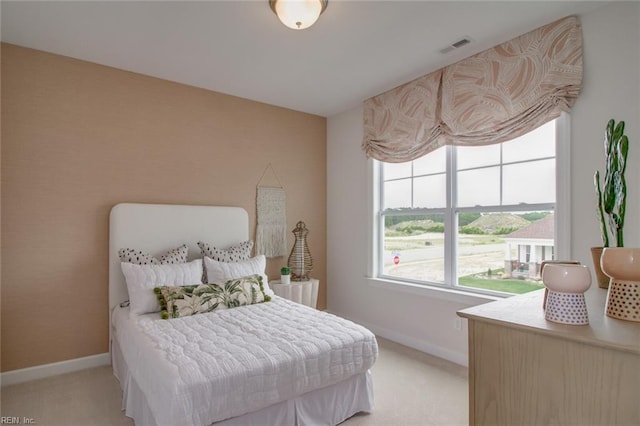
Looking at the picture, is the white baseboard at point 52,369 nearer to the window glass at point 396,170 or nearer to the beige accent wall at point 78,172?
the beige accent wall at point 78,172

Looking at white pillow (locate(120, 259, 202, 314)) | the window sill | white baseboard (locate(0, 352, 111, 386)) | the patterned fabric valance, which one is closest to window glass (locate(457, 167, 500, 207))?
the patterned fabric valance

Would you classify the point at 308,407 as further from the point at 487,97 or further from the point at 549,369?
the point at 487,97

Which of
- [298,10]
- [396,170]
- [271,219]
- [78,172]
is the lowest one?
[271,219]

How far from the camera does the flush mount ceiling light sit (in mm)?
2039

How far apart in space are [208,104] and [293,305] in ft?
7.45

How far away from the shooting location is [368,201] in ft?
13.1

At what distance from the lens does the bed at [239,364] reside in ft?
5.46

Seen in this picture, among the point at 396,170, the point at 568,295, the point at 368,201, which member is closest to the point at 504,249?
the point at 396,170

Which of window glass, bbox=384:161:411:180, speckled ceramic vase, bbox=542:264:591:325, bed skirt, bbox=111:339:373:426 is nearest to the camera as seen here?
speckled ceramic vase, bbox=542:264:591:325

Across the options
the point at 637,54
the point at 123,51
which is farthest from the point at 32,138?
the point at 637,54

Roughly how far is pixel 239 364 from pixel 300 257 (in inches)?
92.5

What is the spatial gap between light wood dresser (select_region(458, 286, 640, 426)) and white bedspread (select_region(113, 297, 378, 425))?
3.64 feet

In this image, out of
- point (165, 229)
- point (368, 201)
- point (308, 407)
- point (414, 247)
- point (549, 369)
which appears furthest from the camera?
point (368, 201)

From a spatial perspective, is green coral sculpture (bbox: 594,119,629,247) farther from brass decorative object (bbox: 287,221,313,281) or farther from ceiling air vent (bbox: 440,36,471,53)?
brass decorative object (bbox: 287,221,313,281)
